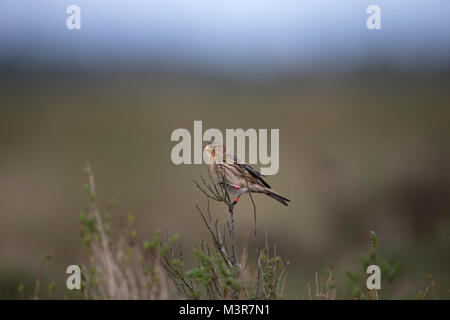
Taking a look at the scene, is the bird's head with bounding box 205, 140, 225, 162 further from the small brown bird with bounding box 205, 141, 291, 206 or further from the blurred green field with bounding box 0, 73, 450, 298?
the blurred green field with bounding box 0, 73, 450, 298

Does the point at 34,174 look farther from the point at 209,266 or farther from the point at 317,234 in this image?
the point at 209,266

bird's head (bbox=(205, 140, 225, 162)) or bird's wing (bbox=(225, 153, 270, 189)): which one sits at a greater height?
bird's head (bbox=(205, 140, 225, 162))

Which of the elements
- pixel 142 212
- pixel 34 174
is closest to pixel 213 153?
pixel 142 212

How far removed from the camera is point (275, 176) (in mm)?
20125

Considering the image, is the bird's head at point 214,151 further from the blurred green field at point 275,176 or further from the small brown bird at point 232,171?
the blurred green field at point 275,176

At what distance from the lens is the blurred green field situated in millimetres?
14797

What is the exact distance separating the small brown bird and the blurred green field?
211 cm

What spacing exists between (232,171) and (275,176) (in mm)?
14206

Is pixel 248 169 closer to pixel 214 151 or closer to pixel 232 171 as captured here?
pixel 232 171

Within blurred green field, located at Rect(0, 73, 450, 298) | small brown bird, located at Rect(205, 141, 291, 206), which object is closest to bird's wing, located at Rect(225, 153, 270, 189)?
small brown bird, located at Rect(205, 141, 291, 206)

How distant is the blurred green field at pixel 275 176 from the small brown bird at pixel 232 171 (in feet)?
6.91

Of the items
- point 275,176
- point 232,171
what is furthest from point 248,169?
point 275,176
